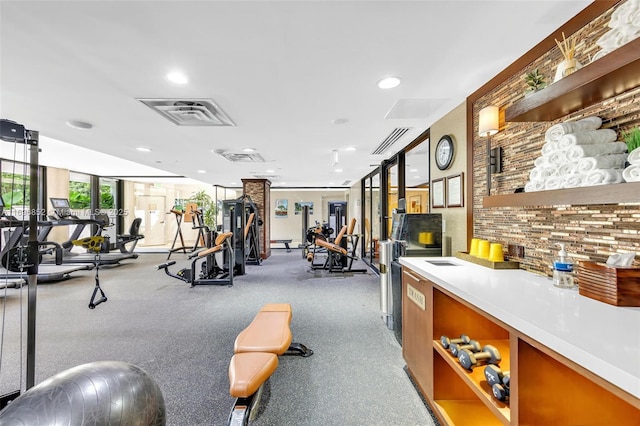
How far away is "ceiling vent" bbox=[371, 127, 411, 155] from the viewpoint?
362 centimetres

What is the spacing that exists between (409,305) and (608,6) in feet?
7.04

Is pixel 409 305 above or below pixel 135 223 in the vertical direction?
below

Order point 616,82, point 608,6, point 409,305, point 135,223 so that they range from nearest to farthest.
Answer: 1. point 616,82
2. point 608,6
3. point 409,305
4. point 135,223

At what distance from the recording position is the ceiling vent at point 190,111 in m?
2.67

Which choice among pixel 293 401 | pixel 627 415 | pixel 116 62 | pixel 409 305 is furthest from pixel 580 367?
pixel 116 62

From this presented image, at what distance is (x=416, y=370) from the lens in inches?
80.1

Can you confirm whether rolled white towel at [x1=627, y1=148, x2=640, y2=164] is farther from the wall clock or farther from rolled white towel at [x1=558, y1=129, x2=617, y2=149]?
the wall clock

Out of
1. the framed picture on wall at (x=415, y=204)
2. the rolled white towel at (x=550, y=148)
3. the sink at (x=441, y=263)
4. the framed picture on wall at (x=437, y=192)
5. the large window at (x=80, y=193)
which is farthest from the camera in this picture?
the large window at (x=80, y=193)

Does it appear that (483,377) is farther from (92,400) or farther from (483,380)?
(92,400)

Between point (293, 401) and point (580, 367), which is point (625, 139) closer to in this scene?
point (580, 367)

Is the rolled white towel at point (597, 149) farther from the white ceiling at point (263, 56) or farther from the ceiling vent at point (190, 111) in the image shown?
the ceiling vent at point (190, 111)

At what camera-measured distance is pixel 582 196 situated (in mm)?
1228

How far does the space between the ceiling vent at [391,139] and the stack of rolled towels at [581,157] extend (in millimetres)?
2225

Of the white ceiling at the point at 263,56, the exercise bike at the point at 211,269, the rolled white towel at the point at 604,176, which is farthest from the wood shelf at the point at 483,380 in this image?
the exercise bike at the point at 211,269
